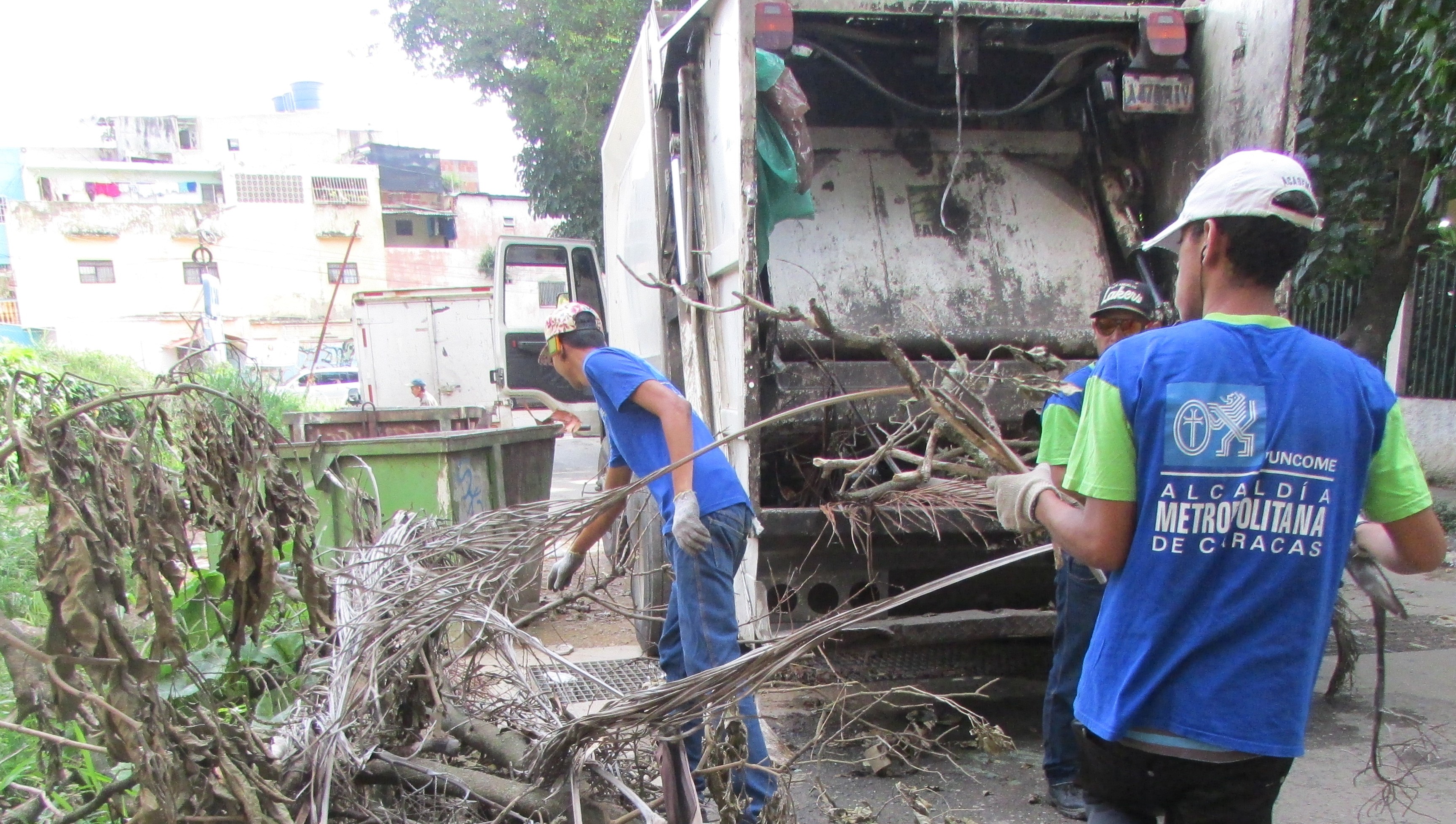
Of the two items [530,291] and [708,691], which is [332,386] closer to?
[530,291]

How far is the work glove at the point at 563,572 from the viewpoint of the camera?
319cm

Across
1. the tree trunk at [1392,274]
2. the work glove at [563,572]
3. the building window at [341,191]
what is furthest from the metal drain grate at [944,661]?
the building window at [341,191]

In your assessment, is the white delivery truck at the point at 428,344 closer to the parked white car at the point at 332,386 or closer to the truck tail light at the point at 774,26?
the parked white car at the point at 332,386

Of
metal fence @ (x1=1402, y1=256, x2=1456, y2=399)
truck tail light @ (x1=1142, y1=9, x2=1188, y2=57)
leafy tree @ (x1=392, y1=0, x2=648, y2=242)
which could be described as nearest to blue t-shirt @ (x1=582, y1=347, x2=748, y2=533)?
truck tail light @ (x1=1142, y1=9, x2=1188, y2=57)

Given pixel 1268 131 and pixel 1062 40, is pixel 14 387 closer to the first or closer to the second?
pixel 1268 131

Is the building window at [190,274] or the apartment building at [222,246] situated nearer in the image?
the apartment building at [222,246]

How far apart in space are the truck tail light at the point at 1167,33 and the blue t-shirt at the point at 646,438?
245 cm

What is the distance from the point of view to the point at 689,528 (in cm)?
259

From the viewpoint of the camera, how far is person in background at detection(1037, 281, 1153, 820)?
2.66m

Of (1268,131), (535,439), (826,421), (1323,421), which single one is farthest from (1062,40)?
(535,439)

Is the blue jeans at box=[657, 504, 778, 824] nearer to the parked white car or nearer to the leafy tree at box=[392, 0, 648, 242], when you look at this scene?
the leafy tree at box=[392, 0, 648, 242]

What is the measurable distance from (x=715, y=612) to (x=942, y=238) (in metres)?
2.25

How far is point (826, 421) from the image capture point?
3496 millimetres

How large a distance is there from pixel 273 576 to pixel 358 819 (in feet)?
2.03
